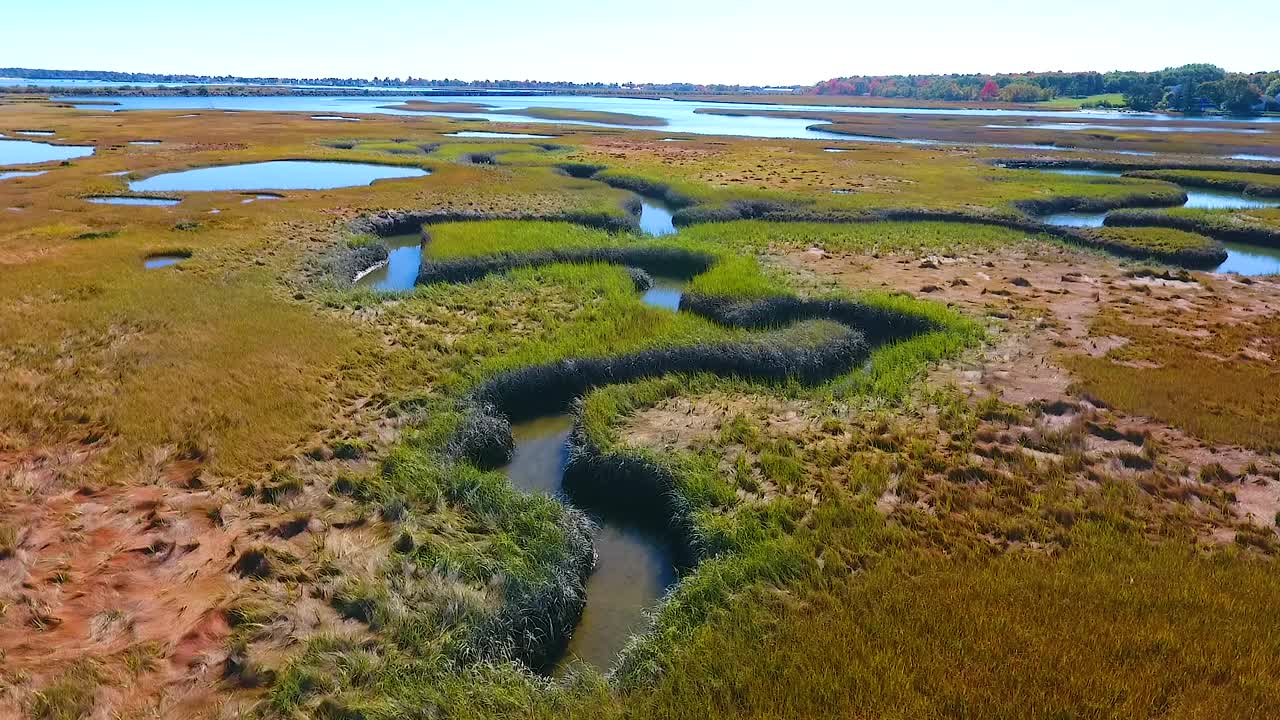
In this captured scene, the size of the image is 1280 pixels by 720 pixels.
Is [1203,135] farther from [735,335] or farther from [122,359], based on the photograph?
[122,359]

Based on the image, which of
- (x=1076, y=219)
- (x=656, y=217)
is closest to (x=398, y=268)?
(x=656, y=217)

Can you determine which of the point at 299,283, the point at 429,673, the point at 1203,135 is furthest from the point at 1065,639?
the point at 1203,135

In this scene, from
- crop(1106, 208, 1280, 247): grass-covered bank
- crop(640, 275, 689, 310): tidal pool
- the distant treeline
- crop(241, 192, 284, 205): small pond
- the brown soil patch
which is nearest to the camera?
the brown soil patch

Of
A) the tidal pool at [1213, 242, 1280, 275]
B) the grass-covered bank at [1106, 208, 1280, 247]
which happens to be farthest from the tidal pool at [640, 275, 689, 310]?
the grass-covered bank at [1106, 208, 1280, 247]

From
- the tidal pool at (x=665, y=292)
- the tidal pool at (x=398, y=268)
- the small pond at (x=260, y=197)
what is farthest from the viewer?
the small pond at (x=260, y=197)

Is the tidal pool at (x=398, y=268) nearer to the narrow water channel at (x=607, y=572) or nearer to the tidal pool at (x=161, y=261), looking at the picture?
the tidal pool at (x=161, y=261)

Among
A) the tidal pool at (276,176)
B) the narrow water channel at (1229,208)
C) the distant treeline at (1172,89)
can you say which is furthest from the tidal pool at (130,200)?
the distant treeline at (1172,89)

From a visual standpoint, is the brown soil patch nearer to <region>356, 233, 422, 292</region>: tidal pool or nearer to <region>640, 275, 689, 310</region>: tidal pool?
<region>640, 275, 689, 310</region>: tidal pool
